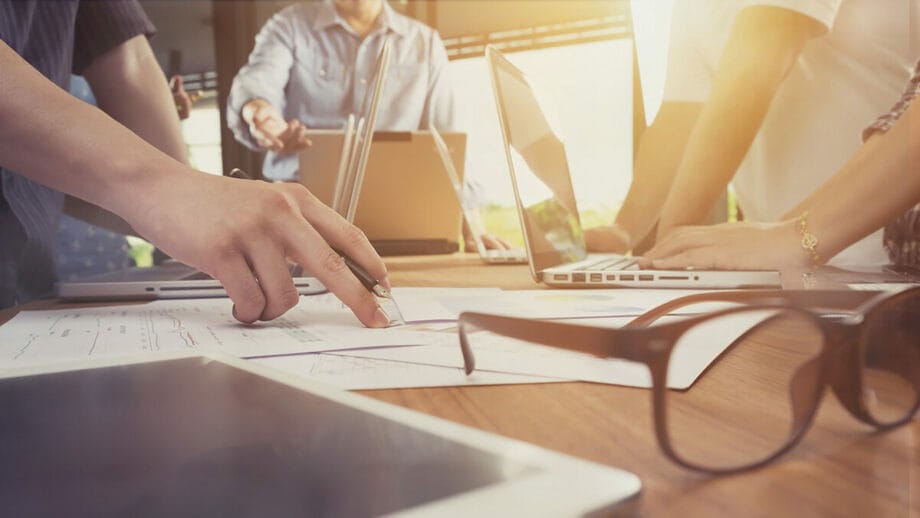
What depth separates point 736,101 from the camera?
4.34ft

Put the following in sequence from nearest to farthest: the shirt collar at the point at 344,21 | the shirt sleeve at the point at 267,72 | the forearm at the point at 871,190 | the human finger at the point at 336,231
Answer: the human finger at the point at 336,231 → the forearm at the point at 871,190 → the shirt sleeve at the point at 267,72 → the shirt collar at the point at 344,21

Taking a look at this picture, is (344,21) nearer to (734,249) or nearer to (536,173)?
(536,173)

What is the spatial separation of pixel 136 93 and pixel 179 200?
2.83 feet

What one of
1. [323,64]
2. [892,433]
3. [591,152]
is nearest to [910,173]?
[892,433]

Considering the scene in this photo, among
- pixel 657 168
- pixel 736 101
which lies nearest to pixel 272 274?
pixel 736 101

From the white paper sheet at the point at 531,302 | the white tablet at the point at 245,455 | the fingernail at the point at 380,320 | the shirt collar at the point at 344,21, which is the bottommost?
the white paper sheet at the point at 531,302

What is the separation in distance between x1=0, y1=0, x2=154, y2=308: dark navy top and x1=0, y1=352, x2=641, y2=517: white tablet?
2.57 ft

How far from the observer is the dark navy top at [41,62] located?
3.28 ft

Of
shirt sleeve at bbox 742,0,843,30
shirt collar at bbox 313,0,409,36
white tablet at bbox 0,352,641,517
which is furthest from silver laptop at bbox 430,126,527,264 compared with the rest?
shirt collar at bbox 313,0,409,36

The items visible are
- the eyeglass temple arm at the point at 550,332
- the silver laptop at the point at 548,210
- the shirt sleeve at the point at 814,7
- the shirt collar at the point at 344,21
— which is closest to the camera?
the eyeglass temple arm at the point at 550,332

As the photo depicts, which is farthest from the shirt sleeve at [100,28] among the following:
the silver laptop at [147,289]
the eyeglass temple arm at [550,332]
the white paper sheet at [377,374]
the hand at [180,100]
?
the eyeglass temple arm at [550,332]

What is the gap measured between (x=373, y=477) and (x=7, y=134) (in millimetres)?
566

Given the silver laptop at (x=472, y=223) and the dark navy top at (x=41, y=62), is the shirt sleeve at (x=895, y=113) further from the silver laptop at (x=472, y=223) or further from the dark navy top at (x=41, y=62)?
the dark navy top at (x=41, y=62)

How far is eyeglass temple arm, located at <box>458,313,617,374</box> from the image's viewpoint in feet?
0.94
